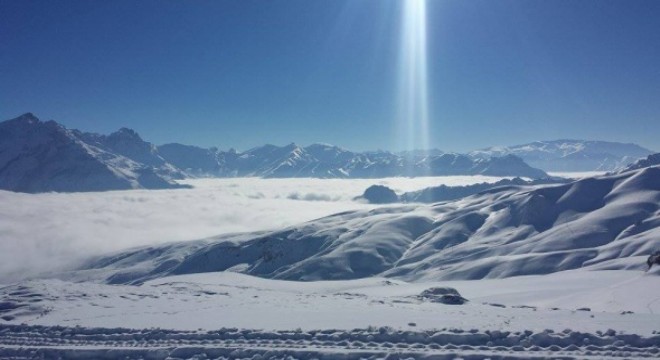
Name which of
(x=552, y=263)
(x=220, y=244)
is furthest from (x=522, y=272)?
(x=220, y=244)

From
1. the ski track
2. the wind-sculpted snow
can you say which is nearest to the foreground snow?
the ski track

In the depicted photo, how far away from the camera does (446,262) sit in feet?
428

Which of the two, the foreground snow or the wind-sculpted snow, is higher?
the wind-sculpted snow

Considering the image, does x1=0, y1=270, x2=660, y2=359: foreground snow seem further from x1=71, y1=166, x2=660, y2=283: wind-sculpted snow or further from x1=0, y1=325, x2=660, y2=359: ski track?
x1=71, y1=166, x2=660, y2=283: wind-sculpted snow

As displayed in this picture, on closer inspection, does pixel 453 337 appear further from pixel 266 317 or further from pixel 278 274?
pixel 278 274

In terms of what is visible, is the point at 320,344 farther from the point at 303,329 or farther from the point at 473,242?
the point at 473,242

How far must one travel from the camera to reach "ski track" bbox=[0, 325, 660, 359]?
13.6 meters

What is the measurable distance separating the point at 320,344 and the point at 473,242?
468ft

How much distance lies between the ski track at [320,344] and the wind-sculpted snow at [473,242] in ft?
261

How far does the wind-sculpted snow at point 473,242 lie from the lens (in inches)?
4245

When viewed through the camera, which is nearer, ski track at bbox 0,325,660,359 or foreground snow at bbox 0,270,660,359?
ski track at bbox 0,325,660,359

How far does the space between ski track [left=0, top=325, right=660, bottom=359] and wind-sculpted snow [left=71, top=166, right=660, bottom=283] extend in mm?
79621

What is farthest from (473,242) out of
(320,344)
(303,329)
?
(320,344)

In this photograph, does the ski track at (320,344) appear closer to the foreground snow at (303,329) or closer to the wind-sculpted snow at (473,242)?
the foreground snow at (303,329)
